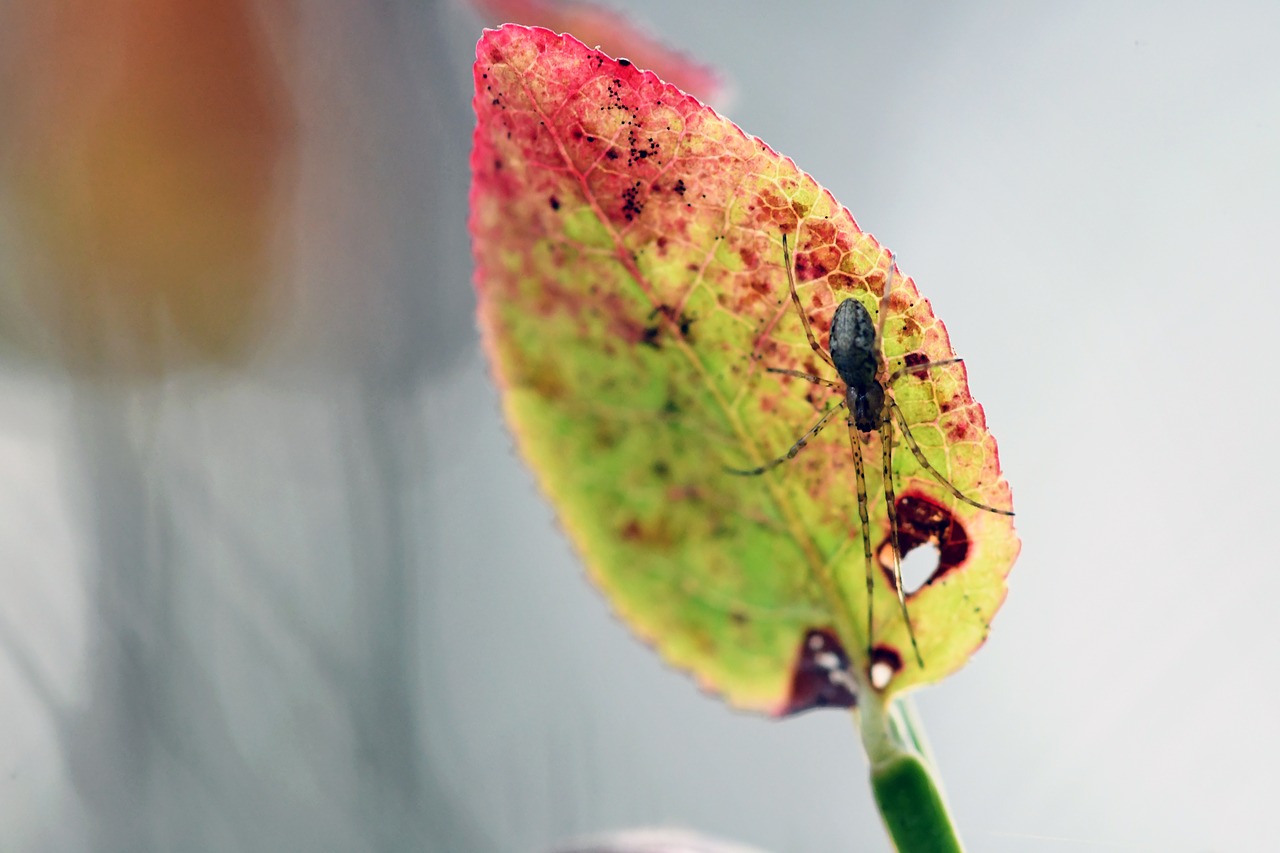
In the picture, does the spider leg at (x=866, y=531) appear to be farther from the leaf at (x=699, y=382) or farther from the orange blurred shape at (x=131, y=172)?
the orange blurred shape at (x=131, y=172)

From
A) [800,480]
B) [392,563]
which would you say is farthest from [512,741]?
[800,480]

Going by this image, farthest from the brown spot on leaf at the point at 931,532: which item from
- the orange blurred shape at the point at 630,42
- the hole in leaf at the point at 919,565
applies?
the orange blurred shape at the point at 630,42

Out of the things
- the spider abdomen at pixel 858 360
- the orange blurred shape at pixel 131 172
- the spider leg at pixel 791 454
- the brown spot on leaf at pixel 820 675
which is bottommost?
the brown spot on leaf at pixel 820 675

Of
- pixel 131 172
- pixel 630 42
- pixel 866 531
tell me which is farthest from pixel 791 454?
pixel 131 172

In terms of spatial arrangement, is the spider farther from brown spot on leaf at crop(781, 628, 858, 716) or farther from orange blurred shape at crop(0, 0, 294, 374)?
orange blurred shape at crop(0, 0, 294, 374)

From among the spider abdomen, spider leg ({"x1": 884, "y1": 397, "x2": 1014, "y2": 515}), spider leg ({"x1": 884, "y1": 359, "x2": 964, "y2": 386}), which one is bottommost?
spider leg ({"x1": 884, "y1": 397, "x2": 1014, "y2": 515})

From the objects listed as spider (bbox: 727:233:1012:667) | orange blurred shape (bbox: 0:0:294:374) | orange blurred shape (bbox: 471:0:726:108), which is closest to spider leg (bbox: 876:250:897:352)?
spider (bbox: 727:233:1012:667)

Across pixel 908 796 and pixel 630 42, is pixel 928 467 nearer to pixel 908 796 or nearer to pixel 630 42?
pixel 908 796
